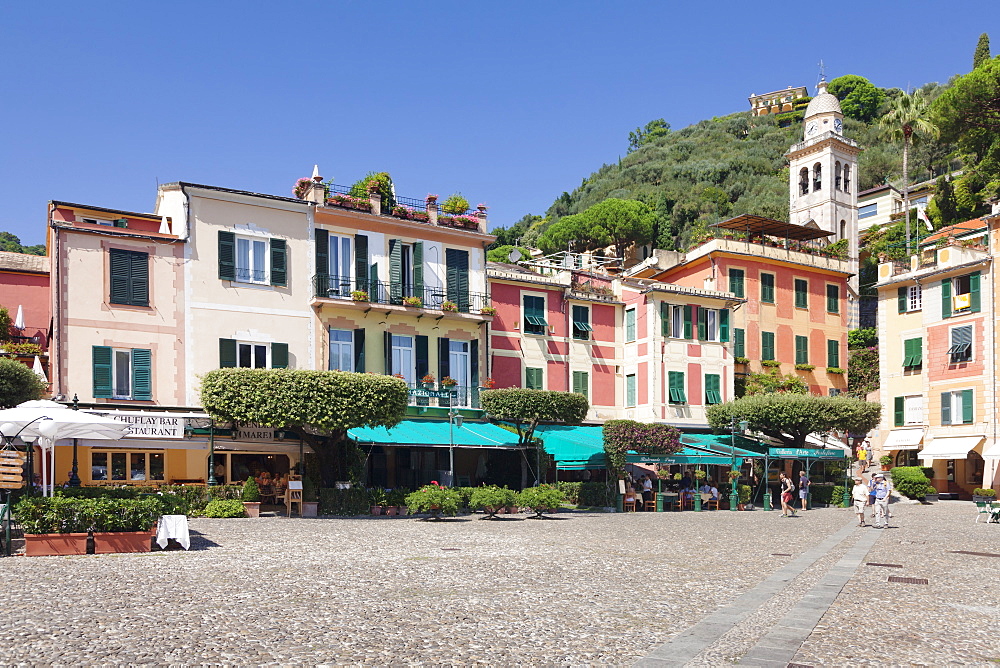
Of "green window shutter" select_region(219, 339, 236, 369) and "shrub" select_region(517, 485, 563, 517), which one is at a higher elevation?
"green window shutter" select_region(219, 339, 236, 369)

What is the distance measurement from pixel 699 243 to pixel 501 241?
166 ft

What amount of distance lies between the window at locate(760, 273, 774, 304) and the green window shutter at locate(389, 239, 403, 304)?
20878 millimetres

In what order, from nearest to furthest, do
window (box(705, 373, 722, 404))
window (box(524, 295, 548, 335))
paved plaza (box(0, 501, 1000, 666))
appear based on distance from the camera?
paved plaza (box(0, 501, 1000, 666)) → window (box(524, 295, 548, 335)) → window (box(705, 373, 722, 404))

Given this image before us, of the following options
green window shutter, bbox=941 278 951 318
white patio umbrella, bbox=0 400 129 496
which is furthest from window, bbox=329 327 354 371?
green window shutter, bbox=941 278 951 318

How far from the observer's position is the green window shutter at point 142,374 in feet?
101

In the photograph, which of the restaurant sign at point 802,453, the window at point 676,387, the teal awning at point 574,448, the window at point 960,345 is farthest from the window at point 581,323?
the window at point 960,345

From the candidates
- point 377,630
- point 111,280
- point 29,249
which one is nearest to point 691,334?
point 111,280

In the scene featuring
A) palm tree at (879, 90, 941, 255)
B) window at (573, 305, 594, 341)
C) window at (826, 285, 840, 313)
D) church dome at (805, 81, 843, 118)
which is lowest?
window at (573, 305, 594, 341)

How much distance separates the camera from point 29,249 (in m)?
74.5

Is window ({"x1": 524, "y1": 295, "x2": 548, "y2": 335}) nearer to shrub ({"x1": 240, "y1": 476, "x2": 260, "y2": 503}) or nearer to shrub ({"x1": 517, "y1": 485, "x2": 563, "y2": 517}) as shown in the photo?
shrub ({"x1": 517, "y1": 485, "x2": 563, "y2": 517})

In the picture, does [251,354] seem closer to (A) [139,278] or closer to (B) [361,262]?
(A) [139,278]

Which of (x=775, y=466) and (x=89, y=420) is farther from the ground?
(x=89, y=420)

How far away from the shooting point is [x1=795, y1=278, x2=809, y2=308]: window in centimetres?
5069

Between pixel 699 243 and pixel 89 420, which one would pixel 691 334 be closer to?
pixel 699 243
